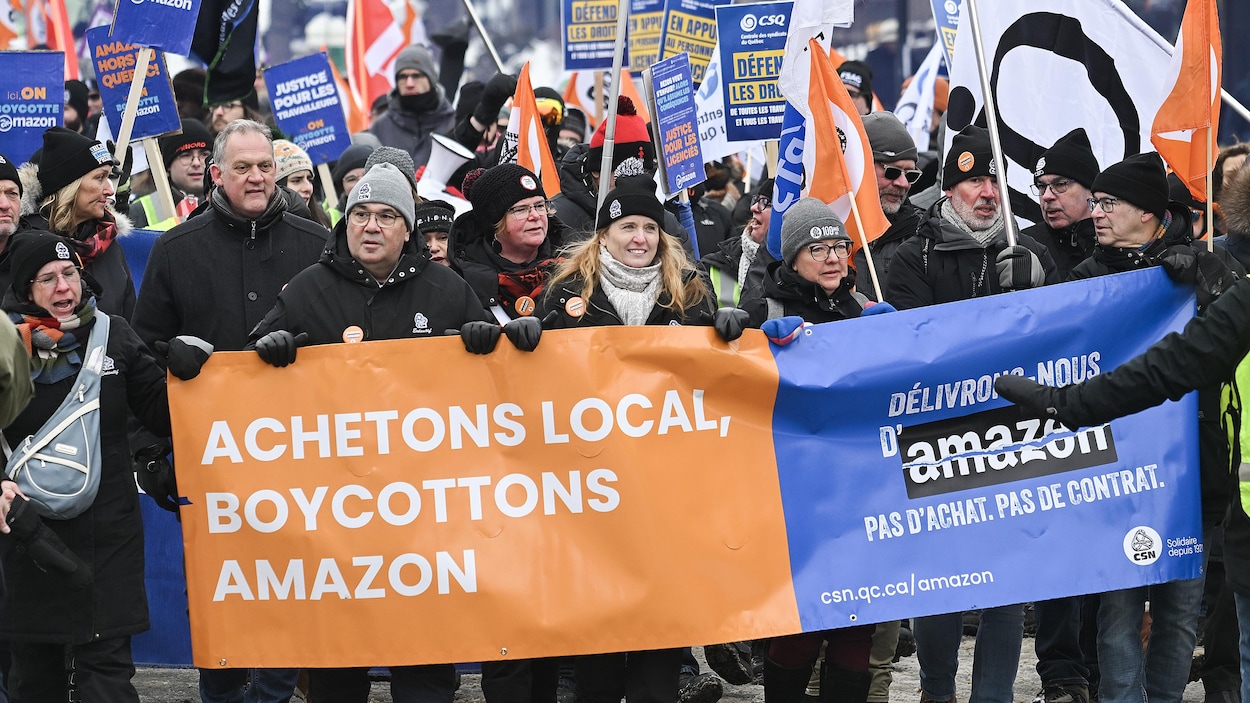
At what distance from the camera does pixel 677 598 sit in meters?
5.59

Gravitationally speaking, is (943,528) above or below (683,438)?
below

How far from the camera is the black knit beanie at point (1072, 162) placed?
271 inches

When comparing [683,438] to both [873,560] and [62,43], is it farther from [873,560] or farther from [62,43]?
[62,43]

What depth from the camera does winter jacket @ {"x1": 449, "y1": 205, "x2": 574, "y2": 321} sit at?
6.56 m

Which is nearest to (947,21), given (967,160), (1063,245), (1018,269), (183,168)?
(1063,245)

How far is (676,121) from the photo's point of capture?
887 cm

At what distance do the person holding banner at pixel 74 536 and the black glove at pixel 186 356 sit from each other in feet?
0.04

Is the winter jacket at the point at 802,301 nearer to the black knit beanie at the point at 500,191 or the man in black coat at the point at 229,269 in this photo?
the black knit beanie at the point at 500,191

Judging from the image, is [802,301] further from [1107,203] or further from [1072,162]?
[1072,162]

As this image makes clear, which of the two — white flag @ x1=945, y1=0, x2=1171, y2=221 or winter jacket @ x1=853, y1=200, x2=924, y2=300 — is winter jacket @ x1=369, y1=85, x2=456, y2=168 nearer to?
winter jacket @ x1=853, y1=200, x2=924, y2=300

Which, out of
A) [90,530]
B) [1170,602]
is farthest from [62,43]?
[1170,602]

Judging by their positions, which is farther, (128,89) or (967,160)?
(128,89)

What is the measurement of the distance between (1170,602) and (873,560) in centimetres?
122

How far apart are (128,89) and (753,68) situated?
10.8 feet
